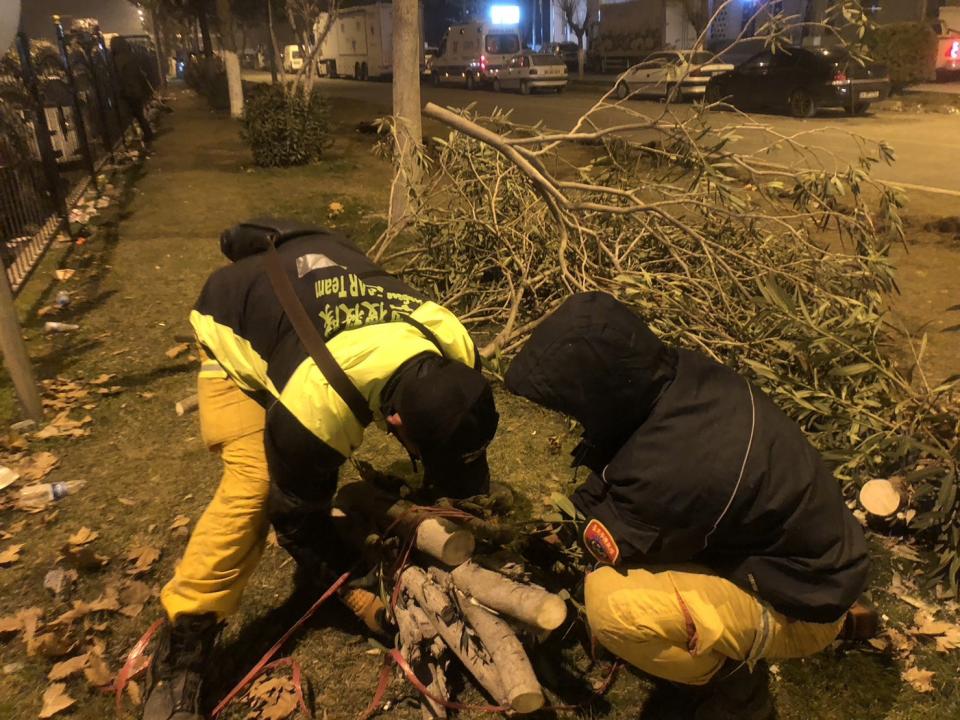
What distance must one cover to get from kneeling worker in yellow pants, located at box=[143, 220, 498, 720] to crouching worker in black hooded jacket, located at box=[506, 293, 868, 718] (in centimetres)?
27

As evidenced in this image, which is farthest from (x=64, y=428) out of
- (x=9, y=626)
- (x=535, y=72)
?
(x=535, y=72)

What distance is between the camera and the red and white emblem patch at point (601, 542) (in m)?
2.00

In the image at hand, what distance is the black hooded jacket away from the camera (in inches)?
73.1

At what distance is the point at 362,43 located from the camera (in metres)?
32.0

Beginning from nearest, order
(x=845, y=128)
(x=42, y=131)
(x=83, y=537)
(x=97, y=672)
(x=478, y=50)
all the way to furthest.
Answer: (x=97, y=672) < (x=83, y=537) < (x=42, y=131) < (x=845, y=128) < (x=478, y=50)

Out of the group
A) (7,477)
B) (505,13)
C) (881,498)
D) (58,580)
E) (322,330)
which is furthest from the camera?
(505,13)

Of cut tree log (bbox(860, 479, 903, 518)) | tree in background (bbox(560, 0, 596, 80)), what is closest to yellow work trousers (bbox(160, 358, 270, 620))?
cut tree log (bbox(860, 479, 903, 518))

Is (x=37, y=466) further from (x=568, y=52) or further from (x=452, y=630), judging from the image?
(x=568, y=52)

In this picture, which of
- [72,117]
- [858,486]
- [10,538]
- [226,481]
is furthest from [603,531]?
[72,117]

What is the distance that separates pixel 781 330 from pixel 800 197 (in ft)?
4.06

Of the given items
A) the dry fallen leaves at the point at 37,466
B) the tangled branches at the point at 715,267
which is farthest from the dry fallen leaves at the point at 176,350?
the tangled branches at the point at 715,267

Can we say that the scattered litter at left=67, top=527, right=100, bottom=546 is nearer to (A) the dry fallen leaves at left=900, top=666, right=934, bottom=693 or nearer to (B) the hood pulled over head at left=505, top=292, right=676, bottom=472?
(B) the hood pulled over head at left=505, top=292, right=676, bottom=472

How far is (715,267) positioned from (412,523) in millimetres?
2526

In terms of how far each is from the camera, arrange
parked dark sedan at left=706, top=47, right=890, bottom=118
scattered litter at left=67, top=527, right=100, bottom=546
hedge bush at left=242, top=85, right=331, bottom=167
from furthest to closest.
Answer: parked dark sedan at left=706, top=47, right=890, bottom=118 → hedge bush at left=242, top=85, right=331, bottom=167 → scattered litter at left=67, top=527, right=100, bottom=546
